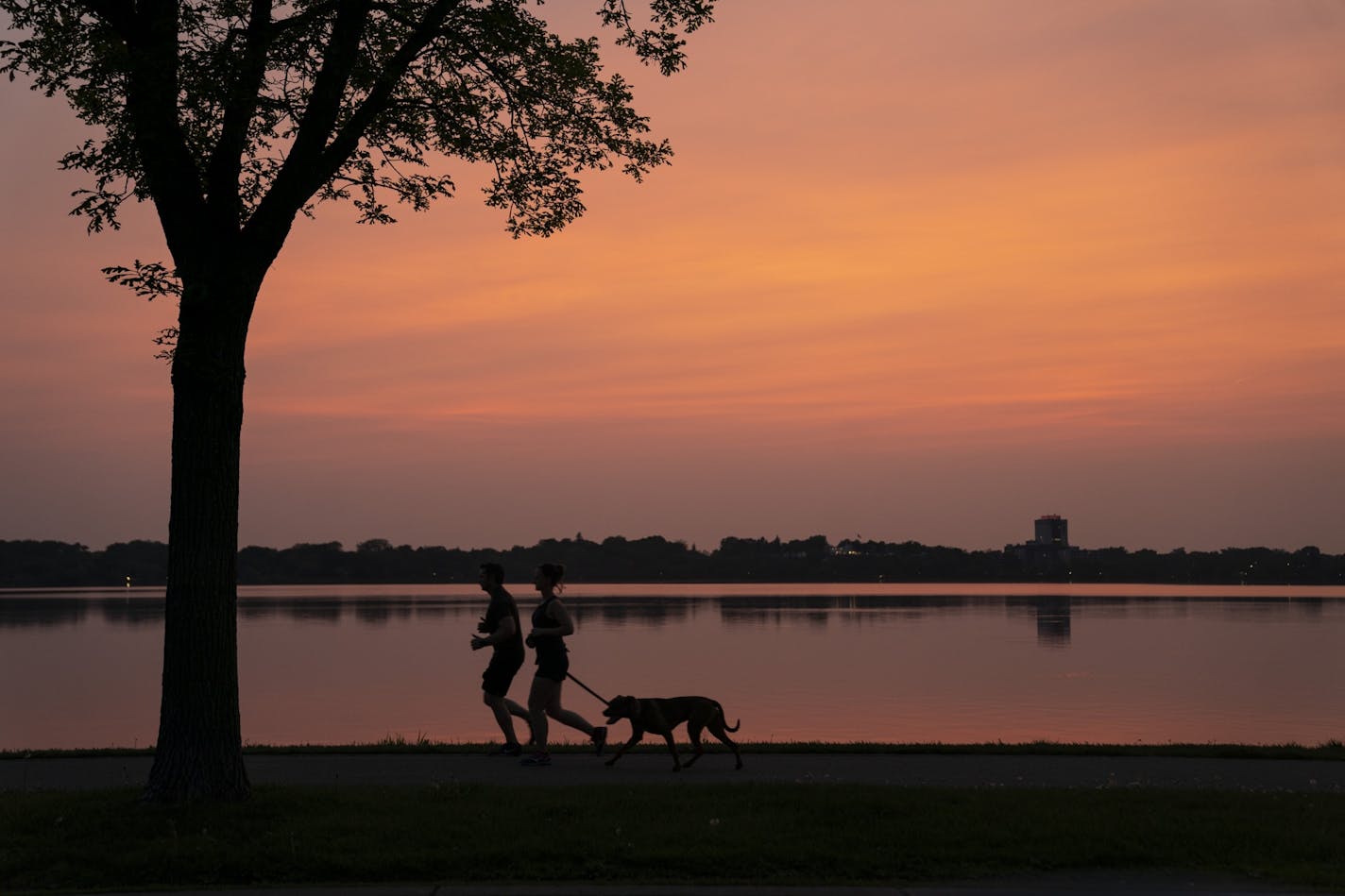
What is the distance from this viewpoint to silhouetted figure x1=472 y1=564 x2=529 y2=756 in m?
15.6

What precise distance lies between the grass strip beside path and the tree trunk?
A: 47cm

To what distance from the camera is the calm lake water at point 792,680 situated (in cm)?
3206

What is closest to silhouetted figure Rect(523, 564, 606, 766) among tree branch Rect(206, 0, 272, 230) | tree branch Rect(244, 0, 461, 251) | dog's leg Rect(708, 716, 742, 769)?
dog's leg Rect(708, 716, 742, 769)

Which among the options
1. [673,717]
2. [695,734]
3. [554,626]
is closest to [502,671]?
[554,626]

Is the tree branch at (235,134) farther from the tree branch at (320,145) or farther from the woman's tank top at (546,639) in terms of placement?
the woman's tank top at (546,639)

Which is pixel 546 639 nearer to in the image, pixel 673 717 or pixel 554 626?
pixel 554 626

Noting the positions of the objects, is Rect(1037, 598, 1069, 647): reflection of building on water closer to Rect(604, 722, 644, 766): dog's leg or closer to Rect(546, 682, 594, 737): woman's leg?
Rect(546, 682, 594, 737): woman's leg

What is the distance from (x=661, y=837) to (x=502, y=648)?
218 inches

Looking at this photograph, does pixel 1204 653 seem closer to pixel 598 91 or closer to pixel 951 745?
pixel 951 745

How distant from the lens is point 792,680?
4553 cm

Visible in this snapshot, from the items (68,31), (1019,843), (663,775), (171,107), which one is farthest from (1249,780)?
(68,31)

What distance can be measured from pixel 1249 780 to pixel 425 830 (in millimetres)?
7748

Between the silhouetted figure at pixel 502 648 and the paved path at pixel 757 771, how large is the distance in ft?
1.29

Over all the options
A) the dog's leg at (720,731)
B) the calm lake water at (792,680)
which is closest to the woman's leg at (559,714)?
the dog's leg at (720,731)
